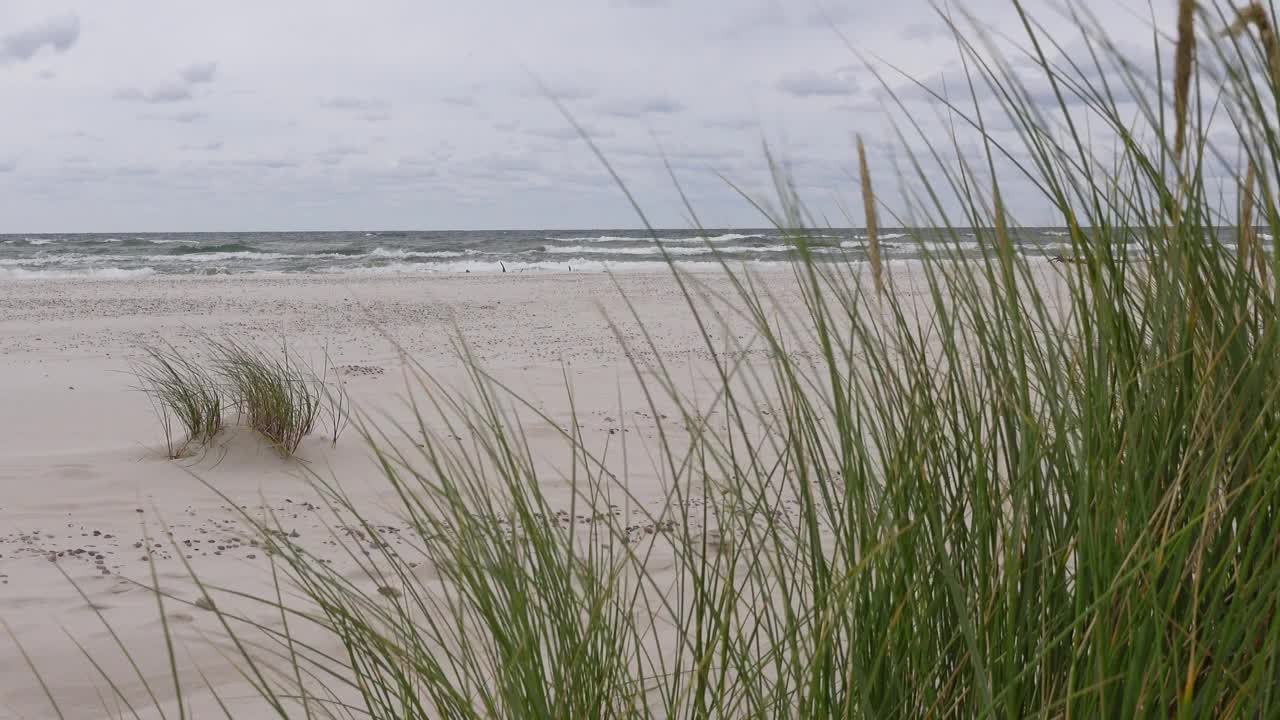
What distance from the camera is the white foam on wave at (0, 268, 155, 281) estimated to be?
70.9ft

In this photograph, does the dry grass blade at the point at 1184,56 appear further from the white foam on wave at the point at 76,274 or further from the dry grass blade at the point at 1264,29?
the white foam on wave at the point at 76,274

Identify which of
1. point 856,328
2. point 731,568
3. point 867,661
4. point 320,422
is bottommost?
point 320,422

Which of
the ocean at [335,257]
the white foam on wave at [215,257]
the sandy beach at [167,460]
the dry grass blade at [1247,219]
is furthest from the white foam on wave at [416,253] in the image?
the dry grass blade at [1247,219]

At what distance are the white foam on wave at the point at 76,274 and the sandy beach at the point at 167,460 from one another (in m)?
8.54

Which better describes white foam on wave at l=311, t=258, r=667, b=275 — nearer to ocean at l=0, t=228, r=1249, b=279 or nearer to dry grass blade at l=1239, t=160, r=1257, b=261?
ocean at l=0, t=228, r=1249, b=279

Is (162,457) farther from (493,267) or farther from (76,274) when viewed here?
(493,267)

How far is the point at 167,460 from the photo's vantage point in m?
4.76

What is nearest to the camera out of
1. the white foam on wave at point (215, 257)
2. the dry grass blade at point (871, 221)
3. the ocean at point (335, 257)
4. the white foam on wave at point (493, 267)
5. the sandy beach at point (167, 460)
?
the dry grass blade at point (871, 221)

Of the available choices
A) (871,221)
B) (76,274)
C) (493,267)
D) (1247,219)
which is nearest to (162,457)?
(871,221)

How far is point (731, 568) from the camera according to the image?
3.73 ft

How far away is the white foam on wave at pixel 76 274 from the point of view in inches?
851

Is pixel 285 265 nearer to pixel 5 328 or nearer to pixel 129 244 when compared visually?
pixel 129 244

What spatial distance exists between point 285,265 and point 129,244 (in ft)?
38.7

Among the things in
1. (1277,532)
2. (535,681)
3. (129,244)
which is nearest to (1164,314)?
(1277,532)
